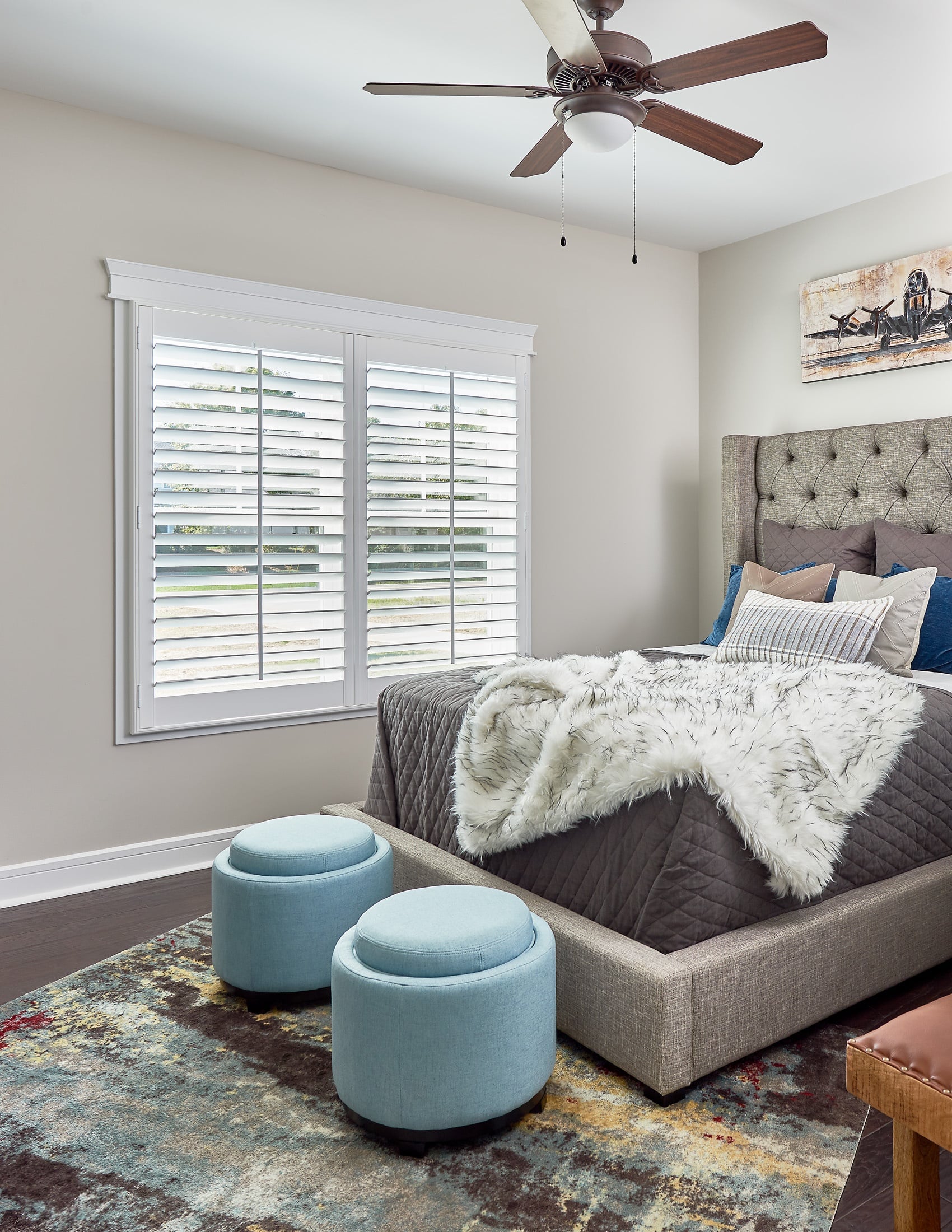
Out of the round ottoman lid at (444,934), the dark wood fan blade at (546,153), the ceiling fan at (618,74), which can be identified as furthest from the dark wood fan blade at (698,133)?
the round ottoman lid at (444,934)

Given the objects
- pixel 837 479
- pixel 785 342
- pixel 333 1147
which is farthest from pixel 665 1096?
pixel 785 342

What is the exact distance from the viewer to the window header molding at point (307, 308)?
314 cm

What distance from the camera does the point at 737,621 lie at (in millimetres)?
3207

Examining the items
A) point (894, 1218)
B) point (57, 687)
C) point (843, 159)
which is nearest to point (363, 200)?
point (843, 159)

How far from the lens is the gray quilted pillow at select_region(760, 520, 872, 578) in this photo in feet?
12.0

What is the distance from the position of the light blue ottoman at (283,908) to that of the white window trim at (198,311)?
3.95ft

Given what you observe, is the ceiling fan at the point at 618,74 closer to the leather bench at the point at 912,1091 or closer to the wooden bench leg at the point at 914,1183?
the leather bench at the point at 912,1091

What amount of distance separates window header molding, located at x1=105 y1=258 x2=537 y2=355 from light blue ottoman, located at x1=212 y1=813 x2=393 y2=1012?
80.1 inches

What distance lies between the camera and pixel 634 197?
3.83 m

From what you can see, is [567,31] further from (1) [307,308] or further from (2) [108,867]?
(2) [108,867]

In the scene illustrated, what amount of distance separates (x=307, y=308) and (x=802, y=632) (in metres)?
2.21

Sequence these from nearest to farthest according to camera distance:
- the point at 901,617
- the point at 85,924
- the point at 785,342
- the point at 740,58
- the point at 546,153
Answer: the point at 740,58 < the point at 546,153 < the point at 85,924 < the point at 901,617 < the point at 785,342

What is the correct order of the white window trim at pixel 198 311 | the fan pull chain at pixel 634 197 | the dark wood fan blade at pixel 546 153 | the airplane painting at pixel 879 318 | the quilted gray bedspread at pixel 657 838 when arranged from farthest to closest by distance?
the airplane painting at pixel 879 318, the fan pull chain at pixel 634 197, the white window trim at pixel 198 311, the dark wood fan blade at pixel 546 153, the quilted gray bedspread at pixel 657 838

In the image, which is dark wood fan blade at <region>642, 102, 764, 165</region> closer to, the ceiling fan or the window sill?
the ceiling fan
